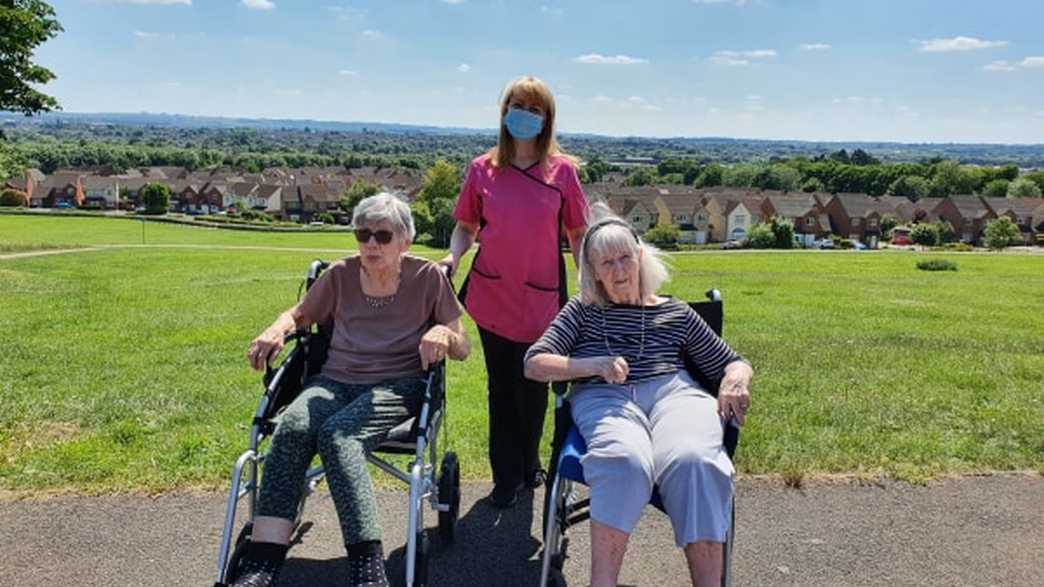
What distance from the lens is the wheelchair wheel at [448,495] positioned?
4.20 meters

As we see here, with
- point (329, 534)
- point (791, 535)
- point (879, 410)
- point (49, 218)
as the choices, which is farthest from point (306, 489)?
point (49, 218)

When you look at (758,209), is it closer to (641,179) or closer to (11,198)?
(641,179)

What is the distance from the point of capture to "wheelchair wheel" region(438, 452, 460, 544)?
420 centimetres

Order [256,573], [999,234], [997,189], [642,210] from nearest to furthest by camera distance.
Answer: [256,573]
[999,234]
[642,210]
[997,189]

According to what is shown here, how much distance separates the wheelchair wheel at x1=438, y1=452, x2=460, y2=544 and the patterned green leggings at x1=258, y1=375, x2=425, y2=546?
1.46ft

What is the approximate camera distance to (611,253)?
3.79m

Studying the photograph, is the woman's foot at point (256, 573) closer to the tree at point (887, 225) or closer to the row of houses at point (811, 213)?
the row of houses at point (811, 213)

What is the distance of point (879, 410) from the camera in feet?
21.5

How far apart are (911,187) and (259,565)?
376 ft

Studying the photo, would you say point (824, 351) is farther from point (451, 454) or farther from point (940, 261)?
point (940, 261)

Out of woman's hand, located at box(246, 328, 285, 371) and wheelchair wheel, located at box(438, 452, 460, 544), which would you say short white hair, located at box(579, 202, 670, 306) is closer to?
wheelchair wheel, located at box(438, 452, 460, 544)

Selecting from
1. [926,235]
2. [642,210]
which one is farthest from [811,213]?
[642,210]

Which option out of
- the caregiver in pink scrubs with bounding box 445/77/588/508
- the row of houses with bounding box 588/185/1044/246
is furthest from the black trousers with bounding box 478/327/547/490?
the row of houses with bounding box 588/185/1044/246

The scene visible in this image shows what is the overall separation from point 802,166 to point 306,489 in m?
142
